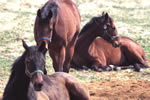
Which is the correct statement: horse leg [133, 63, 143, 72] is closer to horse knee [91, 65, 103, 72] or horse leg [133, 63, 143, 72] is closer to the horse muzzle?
horse knee [91, 65, 103, 72]

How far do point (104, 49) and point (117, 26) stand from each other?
809 centimetres

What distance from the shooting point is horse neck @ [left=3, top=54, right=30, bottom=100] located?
5.64 meters

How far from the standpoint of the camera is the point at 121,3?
29.5 m

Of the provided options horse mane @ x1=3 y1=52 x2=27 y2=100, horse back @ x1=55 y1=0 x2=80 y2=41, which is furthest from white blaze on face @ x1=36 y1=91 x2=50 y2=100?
horse back @ x1=55 y1=0 x2=80 y2=41

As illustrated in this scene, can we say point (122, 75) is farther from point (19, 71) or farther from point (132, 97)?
point (19, 71)

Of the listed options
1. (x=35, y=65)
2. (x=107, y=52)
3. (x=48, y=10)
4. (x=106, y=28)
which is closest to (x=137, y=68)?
(x=107, y=52)

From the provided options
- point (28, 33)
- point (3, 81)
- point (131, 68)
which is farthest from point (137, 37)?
point (3, 81)

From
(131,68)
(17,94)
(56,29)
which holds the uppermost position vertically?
(56,29)

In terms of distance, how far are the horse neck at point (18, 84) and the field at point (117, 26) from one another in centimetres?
249

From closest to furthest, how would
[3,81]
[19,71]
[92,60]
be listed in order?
1. [19,71]
2. [3,81]
3. [92,60]

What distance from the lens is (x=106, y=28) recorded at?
11.6 metres

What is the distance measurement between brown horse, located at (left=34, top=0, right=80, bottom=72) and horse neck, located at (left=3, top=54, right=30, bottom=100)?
6.91ft

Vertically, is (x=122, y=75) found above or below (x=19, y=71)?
below

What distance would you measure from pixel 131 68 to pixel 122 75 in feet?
4.13
